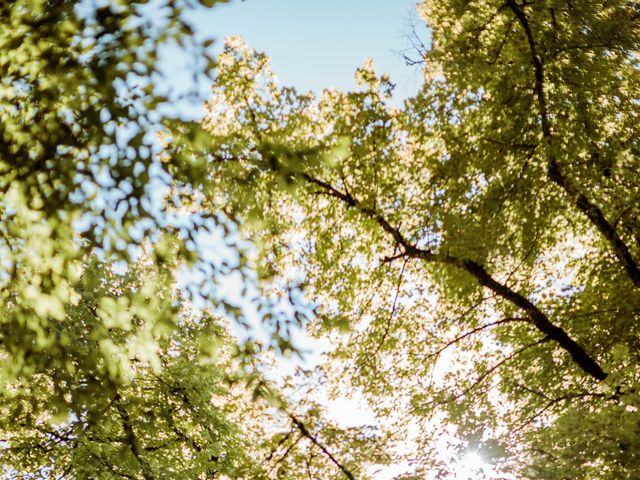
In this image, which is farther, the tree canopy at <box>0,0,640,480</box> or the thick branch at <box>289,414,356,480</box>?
the thick branch at <box>289,414,356,480</box>

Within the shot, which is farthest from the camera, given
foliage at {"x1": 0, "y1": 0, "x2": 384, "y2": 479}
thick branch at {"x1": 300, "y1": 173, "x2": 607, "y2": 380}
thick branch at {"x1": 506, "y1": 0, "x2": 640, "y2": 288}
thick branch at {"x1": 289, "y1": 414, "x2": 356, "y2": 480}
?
thick branch at {"x1": 289, "y1": 414, "x2": 356, "y2": 480}

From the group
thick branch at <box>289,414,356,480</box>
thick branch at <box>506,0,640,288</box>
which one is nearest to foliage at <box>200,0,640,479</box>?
thick branch at <box>506,0,640,288</box>

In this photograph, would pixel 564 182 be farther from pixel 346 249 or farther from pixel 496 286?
pixel 346 249

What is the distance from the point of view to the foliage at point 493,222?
705 centimetres

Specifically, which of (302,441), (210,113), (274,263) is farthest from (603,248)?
(210,113)

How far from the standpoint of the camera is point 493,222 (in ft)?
24.5

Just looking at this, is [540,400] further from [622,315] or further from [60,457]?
[60,457]

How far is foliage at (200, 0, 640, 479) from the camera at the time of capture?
7.05 m

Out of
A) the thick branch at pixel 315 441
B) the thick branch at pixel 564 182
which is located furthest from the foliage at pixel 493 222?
the thick branch at pixel 315 441

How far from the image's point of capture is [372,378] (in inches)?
370

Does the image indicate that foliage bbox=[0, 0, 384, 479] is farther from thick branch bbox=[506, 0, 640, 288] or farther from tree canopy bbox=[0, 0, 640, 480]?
thick branch bbox=[506, 0, 640, 288]

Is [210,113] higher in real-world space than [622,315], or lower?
higher

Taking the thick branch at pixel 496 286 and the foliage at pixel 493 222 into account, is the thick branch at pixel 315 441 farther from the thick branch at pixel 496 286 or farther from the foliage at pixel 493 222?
the thick branch at pixel 496 286

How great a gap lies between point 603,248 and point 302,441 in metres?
6.76
